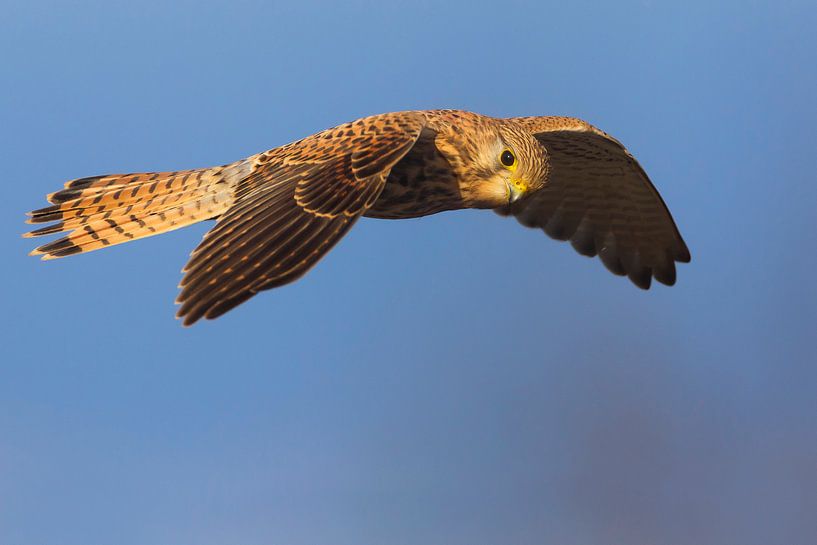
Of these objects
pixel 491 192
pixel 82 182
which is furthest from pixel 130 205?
pixel 491 192

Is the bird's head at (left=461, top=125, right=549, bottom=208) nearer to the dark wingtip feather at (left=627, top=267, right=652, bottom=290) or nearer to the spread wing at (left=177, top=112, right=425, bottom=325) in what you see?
the spread wing at (left=177, top=112, right=425, bottom=325)

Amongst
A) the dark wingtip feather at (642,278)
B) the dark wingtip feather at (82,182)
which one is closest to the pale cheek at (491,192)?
the dark wingtip feather at (642,278)

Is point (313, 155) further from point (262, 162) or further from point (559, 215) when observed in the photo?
point (559, 215)

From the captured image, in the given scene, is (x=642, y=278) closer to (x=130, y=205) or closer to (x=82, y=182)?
(x=130, y=205)

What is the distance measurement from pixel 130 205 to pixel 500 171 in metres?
1.75

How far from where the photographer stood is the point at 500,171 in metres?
4.25

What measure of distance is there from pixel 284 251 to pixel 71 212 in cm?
173

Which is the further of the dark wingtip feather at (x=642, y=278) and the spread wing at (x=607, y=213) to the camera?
the dark wingtip feather at (x=642, y=278)

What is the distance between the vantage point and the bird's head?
167 inches

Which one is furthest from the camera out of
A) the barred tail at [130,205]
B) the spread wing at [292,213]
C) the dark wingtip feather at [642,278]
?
the dark wingtip feather at [642,278]

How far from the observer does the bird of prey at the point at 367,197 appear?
11.3 feet

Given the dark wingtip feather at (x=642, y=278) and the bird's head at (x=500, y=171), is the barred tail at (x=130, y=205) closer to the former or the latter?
the bird's head at (x=500, y=171)

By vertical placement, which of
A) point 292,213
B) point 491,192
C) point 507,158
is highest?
point 507,158

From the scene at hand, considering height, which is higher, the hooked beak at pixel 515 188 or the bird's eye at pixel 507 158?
the bird's eye at pixel 507 158
